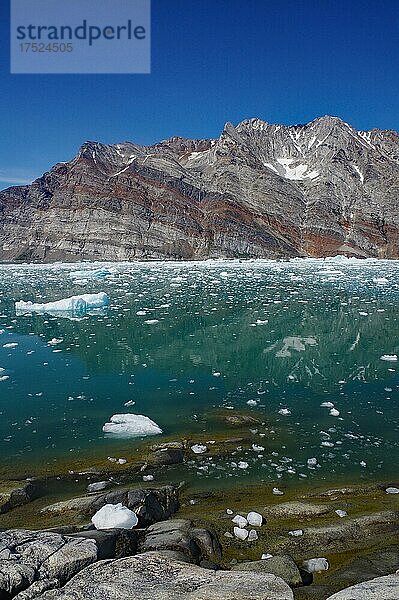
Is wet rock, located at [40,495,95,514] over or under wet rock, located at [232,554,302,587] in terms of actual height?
under

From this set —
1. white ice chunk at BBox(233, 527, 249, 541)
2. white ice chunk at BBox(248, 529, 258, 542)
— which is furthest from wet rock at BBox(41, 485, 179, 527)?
white ice chunk at BBox(248, 529, 258, 542)

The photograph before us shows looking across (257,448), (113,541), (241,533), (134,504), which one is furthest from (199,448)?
(113,541)

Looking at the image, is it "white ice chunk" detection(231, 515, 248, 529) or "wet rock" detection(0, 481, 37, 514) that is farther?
"wet rock" detection(0, 481, 37, 514)

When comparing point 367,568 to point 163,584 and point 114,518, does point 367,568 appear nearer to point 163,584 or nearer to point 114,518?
point 163,584

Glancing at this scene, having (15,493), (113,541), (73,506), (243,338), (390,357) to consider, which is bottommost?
(15,493)

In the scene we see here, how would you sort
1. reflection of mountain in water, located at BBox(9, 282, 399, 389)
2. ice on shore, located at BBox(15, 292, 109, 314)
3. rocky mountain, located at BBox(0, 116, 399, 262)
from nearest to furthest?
reflection of mountain in water, located at BBox(9, 282, 399, 389)
ice on shore, located at BBox(15, 292, 109, 314)
rocky mountain, located at BBox(0, 116, 399, 262)

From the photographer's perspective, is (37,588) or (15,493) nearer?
(37,588)

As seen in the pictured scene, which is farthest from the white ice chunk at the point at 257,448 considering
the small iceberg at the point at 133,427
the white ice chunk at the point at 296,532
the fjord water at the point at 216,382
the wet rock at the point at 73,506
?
the wet rock at the point at 73,506

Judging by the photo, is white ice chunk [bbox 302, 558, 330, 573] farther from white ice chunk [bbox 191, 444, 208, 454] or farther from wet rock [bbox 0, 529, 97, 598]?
white ice chunk [bbox 191, 444, 208, 454]
